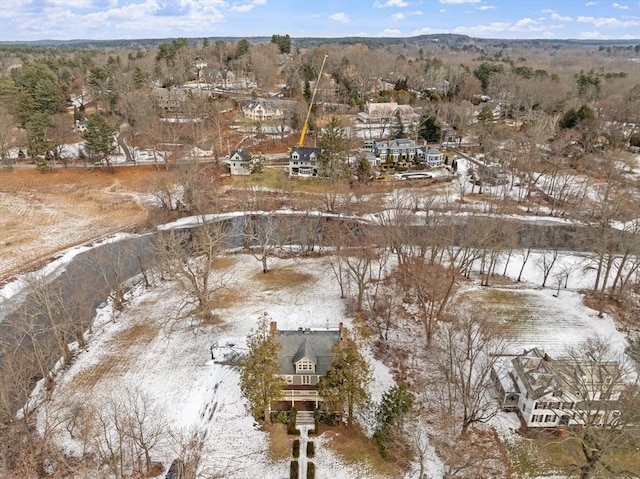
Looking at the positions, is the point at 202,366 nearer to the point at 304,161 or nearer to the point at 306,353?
the point at 306,353

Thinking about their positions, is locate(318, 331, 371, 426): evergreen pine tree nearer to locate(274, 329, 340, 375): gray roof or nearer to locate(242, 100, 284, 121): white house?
locate(274, 329, 340, 375): gray roof

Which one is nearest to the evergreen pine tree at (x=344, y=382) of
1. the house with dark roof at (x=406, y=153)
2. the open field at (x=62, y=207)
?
the open field at (x=62, y=207)

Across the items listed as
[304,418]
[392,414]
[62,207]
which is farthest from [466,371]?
[62,207]

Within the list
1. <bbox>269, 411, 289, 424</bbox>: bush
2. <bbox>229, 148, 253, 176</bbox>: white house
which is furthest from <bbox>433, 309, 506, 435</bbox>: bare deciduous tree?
<bbox>229, 148, 253, 176</bbox>: white house

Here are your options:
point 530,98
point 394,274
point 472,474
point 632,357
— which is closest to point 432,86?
point 530,98

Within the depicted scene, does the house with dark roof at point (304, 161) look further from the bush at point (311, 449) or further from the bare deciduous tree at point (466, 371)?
the bush at point (311, 449)

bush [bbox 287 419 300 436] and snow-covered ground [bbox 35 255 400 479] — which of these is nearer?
snow-covered ground [bbox 35 255 400 479]
